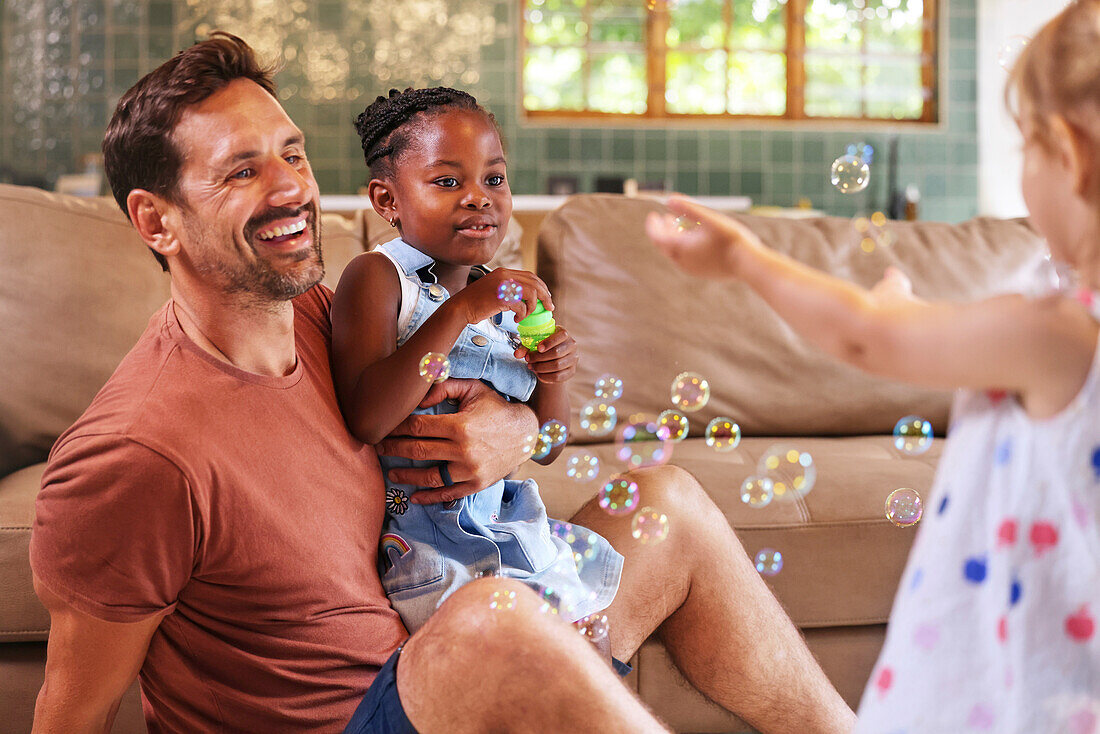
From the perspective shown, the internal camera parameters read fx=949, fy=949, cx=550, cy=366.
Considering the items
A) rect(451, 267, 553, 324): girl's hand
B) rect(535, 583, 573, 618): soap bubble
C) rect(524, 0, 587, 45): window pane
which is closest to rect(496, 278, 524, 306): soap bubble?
rect(451, 267, 553, 324): girl's hand

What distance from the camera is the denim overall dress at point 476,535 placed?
1.04 m

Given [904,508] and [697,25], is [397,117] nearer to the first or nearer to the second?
[904,508]

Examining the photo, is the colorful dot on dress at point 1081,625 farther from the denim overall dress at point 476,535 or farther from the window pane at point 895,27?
the window pane at point 895,27

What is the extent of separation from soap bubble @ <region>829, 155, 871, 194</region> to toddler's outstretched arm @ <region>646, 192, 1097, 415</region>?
548mm

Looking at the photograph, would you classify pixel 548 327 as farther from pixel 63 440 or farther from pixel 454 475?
pixel 63 440

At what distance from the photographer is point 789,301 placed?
63 centimetres

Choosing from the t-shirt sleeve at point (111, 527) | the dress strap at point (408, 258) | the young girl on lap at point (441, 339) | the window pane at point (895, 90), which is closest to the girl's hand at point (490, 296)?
the young girl on lap at point (441, 339)

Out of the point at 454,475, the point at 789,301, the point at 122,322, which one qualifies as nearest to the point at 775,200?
the point at 122,322

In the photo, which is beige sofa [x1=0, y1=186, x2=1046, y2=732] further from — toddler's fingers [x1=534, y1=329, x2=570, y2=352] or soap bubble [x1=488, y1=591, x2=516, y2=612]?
soap bubble [x1=488, y1=591, x2=516, y2=612]

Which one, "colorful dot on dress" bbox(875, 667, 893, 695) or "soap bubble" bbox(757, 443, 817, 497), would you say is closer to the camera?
"colorful dot on dress" bbox(875, 667, 893, 695)

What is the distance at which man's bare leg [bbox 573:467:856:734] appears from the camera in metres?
1.21

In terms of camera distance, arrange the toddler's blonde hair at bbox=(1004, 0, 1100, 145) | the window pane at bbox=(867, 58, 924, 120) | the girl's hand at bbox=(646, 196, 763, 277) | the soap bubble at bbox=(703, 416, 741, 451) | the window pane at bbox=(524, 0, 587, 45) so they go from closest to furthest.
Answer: the toddler's blonde hair at bbox=(1004, 0, 1100, 145)
the girl's hand at bbox=(646, 196, 763, 277)
the soap bubble at bbox=(703, 416, 741, 451)
the window pane at bbox=(524, 0, 587, 45)
the window pane at bbox=(867, 58, 924, 120)

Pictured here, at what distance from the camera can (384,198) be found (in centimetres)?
117

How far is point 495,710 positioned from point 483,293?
419 millimetres
